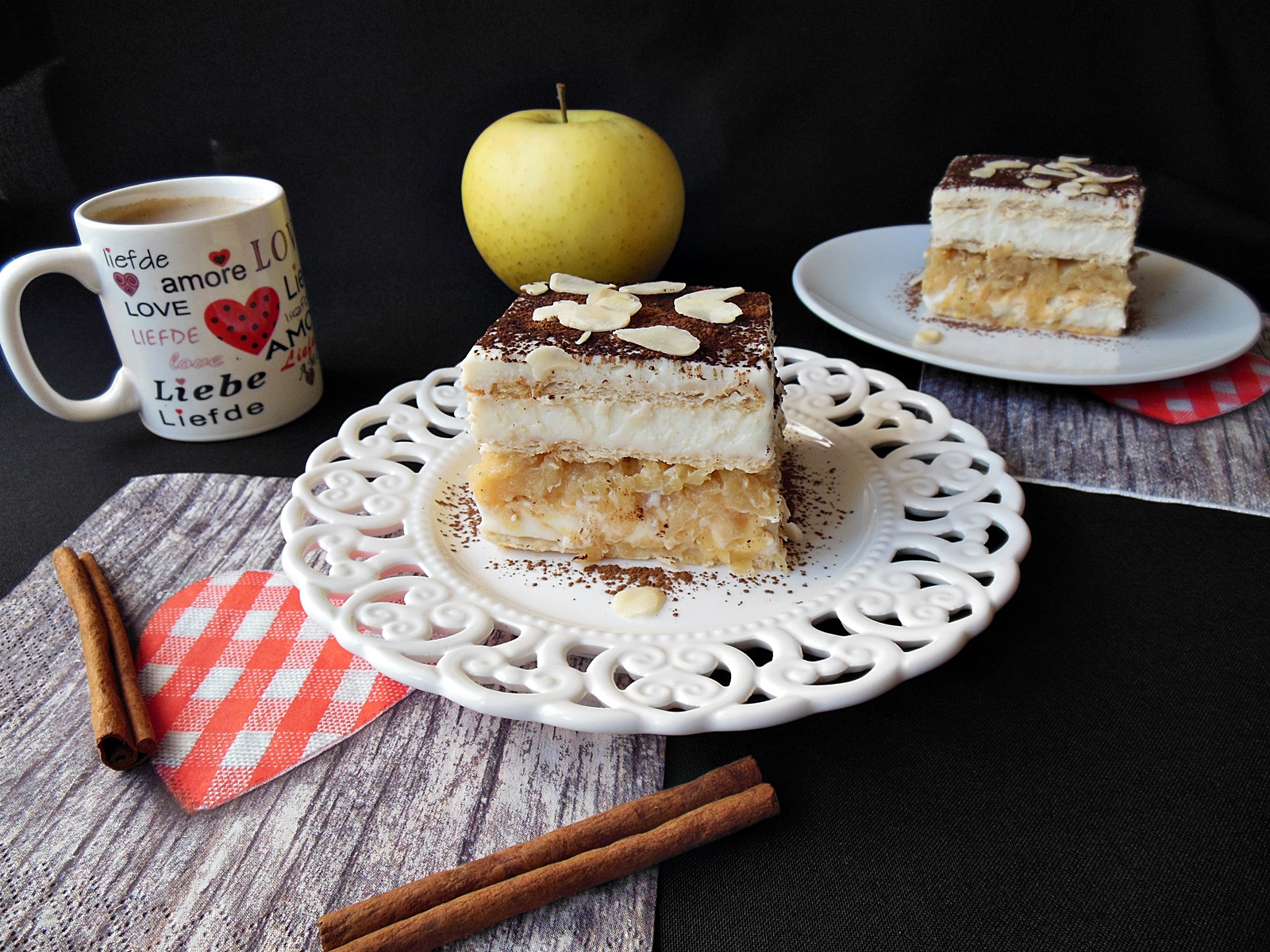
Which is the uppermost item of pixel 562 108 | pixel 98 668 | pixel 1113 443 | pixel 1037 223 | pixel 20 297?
pixel 562 108

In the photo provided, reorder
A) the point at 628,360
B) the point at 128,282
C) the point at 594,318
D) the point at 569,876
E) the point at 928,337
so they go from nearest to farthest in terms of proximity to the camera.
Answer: the point at 569,876, the point at 628,360, the point at 594,318, the point at 128,282, the point at 928,337

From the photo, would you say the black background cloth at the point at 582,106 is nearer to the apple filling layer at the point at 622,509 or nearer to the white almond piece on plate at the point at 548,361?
the apple filling layer at the point at 622,509

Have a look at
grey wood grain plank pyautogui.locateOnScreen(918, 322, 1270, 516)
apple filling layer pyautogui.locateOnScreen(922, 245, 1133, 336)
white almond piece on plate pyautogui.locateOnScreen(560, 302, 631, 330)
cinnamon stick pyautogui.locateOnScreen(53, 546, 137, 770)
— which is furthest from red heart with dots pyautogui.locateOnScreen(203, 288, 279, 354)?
apple filling layer pyautogui.locateOnScreen(922, 245, 1133, 336)

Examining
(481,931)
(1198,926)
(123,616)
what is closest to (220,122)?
(123,616)

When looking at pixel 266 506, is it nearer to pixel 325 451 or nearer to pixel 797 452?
pixel 325 451

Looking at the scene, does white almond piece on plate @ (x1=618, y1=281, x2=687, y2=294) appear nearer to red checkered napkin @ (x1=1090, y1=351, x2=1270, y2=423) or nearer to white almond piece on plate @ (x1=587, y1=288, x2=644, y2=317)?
white almond piece on plate @ (x1=587, y1=288, x2=644, y2=317)

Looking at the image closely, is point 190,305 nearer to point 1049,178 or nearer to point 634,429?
point 634,429

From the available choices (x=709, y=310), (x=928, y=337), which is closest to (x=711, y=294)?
(x=709, y=310)
